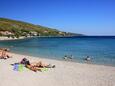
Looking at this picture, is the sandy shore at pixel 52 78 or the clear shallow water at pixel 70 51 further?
the clear shallow water at pixel 70 51

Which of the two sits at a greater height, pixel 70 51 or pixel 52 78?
pixel 52 78

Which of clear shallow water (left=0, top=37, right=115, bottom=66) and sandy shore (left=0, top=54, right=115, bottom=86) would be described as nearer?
sandy shore (left=0, top=54, right=115, bottom=86)

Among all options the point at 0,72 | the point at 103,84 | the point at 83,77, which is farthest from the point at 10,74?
the point at 103,84

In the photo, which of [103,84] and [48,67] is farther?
[48,67]

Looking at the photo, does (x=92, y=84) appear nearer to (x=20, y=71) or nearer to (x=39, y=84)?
(x=39, y=84)

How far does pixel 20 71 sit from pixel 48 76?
3.00 meters

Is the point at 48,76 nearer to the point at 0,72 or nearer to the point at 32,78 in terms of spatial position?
the point at 32,78

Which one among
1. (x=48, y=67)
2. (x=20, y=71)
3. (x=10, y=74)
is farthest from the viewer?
(x=48, y=67)

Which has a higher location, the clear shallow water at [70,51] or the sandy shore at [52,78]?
the sandy shore at [52,78]

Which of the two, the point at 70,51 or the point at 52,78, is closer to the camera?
the point at 52,78

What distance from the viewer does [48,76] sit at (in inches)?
706

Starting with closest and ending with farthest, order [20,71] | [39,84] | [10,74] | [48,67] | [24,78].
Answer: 1. [39,84]
2. [24,78]
3. [10,74]
4. [20,71]
5. [48,67]

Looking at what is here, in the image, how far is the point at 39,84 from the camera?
15.4 meters

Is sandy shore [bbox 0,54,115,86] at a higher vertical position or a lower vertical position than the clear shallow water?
higher
